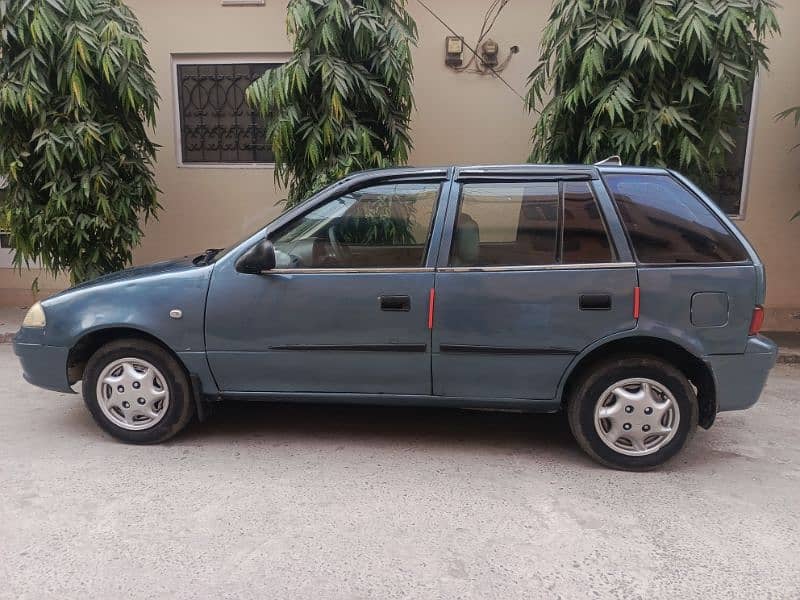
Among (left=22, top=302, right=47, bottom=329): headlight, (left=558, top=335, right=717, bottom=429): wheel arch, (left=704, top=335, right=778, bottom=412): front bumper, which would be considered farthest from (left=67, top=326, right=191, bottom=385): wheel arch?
(left=704, top=335, right=778, bottom=412): front bumper

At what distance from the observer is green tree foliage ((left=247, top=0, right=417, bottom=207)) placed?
17.1 ft

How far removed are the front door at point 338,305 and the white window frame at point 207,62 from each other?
155 inches

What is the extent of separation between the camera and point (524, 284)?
3.49 meters

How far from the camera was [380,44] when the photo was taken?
5.33m

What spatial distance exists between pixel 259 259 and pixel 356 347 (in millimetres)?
762

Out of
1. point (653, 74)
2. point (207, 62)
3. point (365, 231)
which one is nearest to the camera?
point (365, 231)

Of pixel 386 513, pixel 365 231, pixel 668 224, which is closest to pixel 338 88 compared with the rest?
pixel 365 231

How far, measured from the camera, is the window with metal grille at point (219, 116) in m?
7.24

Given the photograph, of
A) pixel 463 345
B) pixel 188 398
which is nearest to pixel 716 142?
pixel 463 345

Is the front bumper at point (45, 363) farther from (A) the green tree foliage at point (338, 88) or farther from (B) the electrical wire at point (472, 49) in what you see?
(B) the electrical wire at point (472, 49)

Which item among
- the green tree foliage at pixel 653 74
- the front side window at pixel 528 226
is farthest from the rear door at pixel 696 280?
the green tree foliage at pixel 653 74

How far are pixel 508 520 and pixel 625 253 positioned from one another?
1.60 m

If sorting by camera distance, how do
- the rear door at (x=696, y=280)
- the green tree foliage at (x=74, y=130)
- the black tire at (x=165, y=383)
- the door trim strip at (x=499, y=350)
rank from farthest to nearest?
the green tree foliage at (x=74, y=130)
the black tire at (x=165, y=383)
the door trim strip at (x=499, y=350)
the rear door at (x=696, y=280)

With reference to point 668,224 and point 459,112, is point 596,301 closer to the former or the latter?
point 668,224
